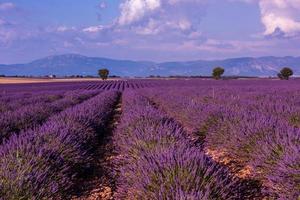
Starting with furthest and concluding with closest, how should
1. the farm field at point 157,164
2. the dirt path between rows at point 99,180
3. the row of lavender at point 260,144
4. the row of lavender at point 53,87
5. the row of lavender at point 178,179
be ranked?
the row of lavender at point 53,87 < the dirt path between rows at point 99,180 < the row of lavender at point 260,144 < the farm field at point 157,164 < the row of lavender at point 178,179

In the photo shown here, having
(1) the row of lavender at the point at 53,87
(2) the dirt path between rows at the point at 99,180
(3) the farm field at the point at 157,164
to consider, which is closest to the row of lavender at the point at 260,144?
(3) the farm field at the point at 157,164

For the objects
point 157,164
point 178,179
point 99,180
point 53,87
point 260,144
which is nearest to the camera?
point 178,179

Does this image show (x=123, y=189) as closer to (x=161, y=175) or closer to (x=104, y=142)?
(x=161, y=175)

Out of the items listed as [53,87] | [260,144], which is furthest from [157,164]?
[53,87]

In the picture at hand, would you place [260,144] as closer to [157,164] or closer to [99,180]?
[157,164]

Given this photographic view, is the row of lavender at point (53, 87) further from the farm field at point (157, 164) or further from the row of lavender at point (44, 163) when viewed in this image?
the row of lavender at point (44, 163)

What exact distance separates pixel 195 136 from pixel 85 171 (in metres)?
3.52

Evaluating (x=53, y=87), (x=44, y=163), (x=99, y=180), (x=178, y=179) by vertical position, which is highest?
(x=178, y=179)

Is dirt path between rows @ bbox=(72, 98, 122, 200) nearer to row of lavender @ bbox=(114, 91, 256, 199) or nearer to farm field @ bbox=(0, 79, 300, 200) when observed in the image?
farm field @ bbox=(0, 79, 300, 200)

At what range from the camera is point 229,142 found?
20.6 ft

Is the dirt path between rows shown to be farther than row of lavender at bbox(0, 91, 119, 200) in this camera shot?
Yes

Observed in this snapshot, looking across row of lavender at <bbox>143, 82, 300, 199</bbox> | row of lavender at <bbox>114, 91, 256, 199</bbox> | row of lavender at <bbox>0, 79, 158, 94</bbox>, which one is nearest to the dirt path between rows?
row of lavender at <bbox>114, 91, 256, 199</bbox>

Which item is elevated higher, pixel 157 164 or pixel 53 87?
pixel 157 164

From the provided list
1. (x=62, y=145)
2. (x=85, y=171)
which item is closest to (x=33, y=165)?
(x=62, y=145)
